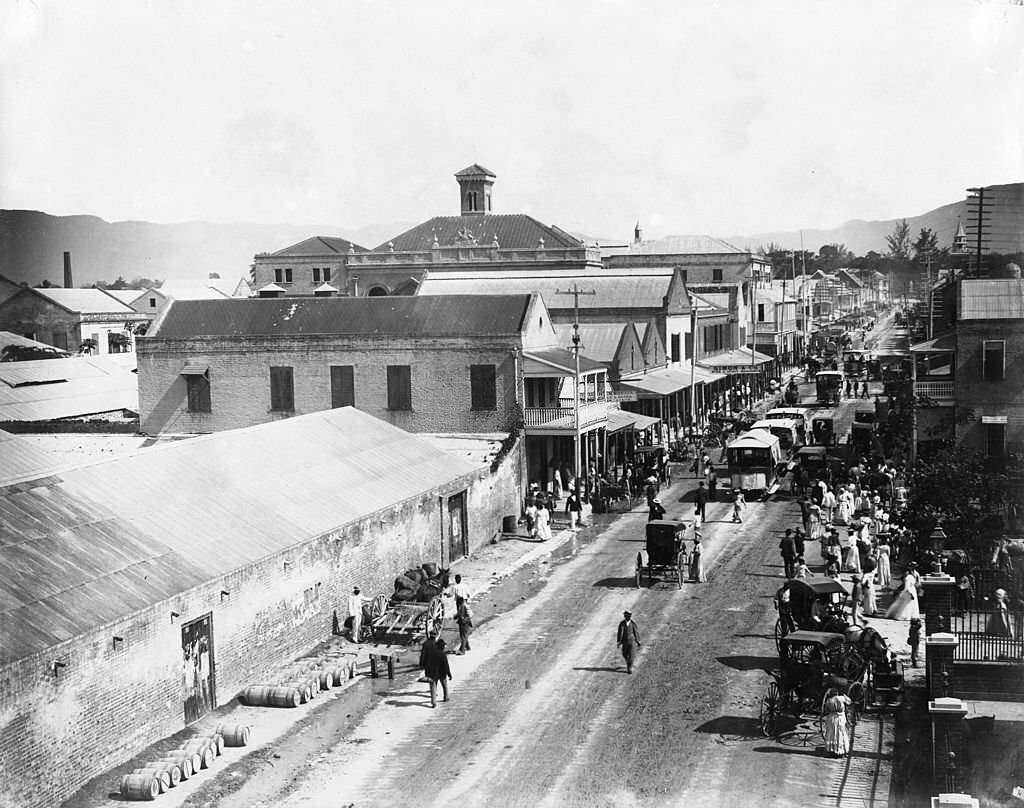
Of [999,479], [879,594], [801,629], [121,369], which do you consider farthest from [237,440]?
[121,369]

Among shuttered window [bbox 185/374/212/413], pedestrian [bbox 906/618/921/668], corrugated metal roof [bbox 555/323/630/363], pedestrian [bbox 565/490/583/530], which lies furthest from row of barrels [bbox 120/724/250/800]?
corrugated metal roof [bbox 555/323/630/363]

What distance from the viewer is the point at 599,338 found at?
2227 inches

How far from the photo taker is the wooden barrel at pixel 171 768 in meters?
16.6

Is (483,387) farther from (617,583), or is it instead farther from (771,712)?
(771,712)

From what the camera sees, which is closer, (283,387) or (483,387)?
(483,387)

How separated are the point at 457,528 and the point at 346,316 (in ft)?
47.7

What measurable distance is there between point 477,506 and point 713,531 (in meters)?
7.80

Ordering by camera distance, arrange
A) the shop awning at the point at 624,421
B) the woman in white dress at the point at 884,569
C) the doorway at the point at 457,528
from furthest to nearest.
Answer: the shop awning at the point at 624,421 → the doorway at the point at 457,528 → the woman in white dress at the point at 884,569

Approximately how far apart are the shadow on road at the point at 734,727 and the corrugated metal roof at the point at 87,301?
78282mm

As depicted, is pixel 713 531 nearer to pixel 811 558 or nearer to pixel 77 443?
pixel 811 558

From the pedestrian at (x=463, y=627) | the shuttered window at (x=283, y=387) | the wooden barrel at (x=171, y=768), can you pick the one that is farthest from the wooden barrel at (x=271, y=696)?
the shuttered window at (x=283, y=387)

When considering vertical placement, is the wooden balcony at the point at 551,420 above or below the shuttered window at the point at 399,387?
below

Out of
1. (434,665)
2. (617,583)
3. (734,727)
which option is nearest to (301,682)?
(434,665)

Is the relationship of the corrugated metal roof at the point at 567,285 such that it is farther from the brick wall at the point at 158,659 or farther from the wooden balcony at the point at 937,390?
the brick wall at the point at 158,659
